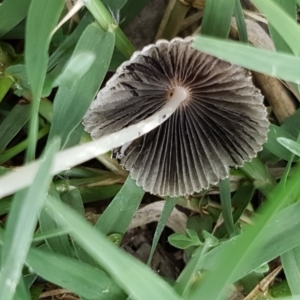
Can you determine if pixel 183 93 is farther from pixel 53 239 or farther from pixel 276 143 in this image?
pixel 53 239

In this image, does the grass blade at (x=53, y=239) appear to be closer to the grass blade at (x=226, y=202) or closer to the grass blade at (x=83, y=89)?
the grass blade at (x=83, y=89)

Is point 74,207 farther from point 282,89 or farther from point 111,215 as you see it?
point 282,89

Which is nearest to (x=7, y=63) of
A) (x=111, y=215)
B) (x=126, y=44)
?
(x=126, y=44)

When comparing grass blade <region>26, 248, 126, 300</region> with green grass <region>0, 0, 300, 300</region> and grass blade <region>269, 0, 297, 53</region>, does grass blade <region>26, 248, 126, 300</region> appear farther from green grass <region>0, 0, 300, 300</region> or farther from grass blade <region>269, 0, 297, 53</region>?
grass blade <region>269, 0, 297, 53</region>

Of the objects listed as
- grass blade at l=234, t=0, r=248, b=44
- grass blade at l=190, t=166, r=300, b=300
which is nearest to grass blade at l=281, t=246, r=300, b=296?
grass blade at l=190, t=166, r=300, b=300

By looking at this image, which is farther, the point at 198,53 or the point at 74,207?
the point at 74,207

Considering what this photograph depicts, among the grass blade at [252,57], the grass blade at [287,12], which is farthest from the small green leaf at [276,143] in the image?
the grass blade at [252,57]
